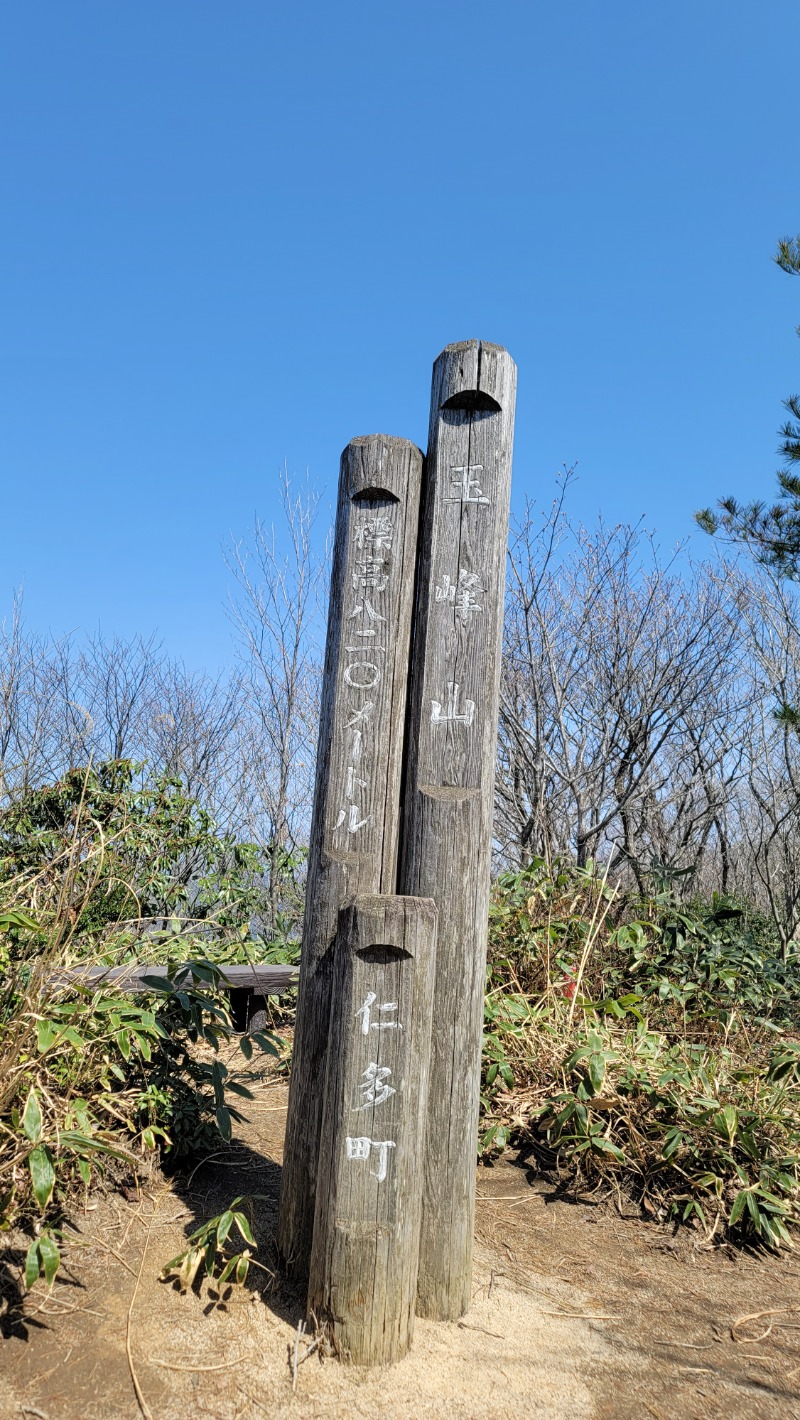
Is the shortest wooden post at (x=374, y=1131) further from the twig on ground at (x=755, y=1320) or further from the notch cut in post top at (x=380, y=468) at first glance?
the notch cut in post top at (x=380, y=468)

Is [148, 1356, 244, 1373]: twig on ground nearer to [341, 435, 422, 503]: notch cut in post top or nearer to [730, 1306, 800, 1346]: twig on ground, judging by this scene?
[730, 1306, 800, 1346]: twig on ground

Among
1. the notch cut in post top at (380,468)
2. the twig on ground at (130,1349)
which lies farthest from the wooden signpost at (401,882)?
the twig on ground at (130,1349)

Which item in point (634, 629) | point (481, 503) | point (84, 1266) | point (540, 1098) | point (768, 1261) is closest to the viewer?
point (84, 1266)

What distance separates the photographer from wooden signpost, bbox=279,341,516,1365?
2.22m

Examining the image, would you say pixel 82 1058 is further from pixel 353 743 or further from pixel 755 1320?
pixel 755 1320

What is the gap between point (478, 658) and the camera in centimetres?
265

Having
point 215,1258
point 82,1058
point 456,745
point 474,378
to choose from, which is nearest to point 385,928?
point 456,745

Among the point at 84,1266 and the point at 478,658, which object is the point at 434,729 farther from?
the point at 84,1266

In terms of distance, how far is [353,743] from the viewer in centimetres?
261

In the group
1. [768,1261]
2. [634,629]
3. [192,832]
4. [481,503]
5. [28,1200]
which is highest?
[634,629]

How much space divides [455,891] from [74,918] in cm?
118

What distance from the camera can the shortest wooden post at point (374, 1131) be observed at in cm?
218

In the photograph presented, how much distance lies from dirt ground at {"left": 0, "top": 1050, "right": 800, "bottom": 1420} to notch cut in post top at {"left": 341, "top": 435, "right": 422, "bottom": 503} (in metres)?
2.24

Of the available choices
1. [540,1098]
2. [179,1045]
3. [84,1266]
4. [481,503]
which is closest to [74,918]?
[179,1045]
